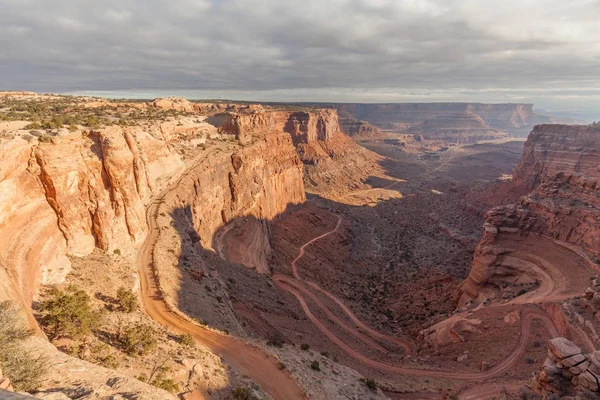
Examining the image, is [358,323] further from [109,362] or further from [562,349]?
[109,362]

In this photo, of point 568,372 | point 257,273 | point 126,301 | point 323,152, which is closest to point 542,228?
point 568,372

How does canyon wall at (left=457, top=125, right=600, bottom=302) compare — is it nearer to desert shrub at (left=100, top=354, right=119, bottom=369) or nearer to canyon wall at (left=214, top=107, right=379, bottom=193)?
desert shrub at (left=100, top=354, right=119, bottom=369)

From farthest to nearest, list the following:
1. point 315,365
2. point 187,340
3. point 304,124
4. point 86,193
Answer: point 304,124
point 86,193
point 315,365
point 187,340

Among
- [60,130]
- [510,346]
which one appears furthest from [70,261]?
[510,346]

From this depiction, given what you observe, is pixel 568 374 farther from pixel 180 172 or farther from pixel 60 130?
pixel 180 172

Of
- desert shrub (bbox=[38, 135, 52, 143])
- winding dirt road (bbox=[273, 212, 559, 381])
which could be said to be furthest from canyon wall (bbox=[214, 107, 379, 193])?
desert shrub (bbox=[38, 135, 52, 143])
